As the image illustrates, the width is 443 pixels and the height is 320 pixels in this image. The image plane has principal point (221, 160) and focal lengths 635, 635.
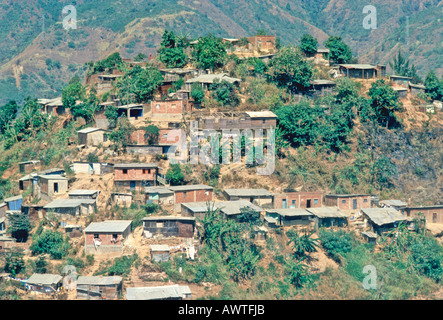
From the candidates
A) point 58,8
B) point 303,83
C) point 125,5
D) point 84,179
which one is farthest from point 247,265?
point 58,8

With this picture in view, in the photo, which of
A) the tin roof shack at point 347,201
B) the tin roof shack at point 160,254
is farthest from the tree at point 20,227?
the tin roof shack at point 347,201

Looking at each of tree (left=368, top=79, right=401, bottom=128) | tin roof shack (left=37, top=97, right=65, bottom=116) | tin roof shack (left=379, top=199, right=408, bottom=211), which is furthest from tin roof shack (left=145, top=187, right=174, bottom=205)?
tree (left=368, top=79, right=401, bottom=128)

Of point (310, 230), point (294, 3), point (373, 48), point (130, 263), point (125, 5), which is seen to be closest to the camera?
point (130, 263)

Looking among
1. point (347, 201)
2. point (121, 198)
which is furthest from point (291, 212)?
point (121, 198)

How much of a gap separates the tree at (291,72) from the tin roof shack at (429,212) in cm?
1205

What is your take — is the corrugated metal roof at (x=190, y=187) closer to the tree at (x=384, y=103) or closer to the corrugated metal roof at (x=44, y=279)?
the corrugated metal roof at (x=44, y=279)

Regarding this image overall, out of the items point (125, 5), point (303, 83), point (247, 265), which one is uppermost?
point (125, 5)

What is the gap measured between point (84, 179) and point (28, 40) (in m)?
78.7

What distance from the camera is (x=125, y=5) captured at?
10944 centimetres

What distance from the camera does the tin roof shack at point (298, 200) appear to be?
34125 mm

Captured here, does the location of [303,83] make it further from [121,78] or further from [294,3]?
[294,3]

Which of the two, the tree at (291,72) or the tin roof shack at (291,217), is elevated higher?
the tree at (291,72)

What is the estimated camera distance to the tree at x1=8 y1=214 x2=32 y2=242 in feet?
104

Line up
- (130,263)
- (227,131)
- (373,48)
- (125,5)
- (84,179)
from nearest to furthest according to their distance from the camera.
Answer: (130,263), (84,179), (227,131), (373,48), (125,5)
